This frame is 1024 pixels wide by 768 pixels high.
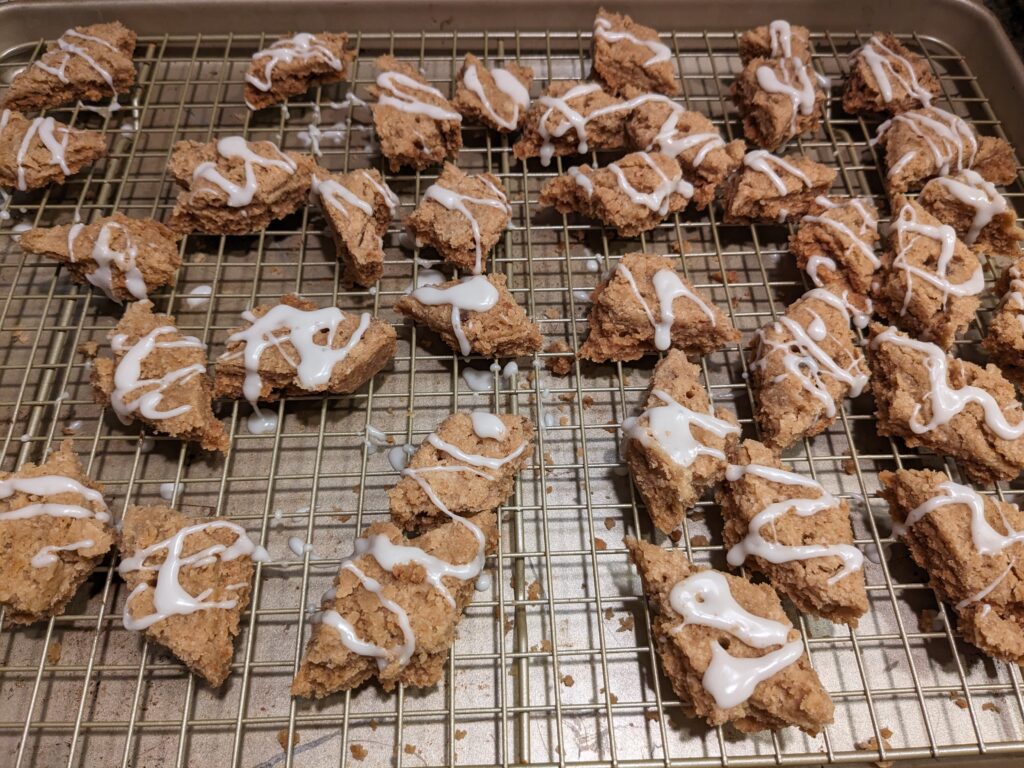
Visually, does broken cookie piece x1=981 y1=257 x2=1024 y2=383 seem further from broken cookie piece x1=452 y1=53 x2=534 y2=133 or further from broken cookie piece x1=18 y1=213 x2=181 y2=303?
broken cookie piece x1=18 y1=213 x2=181 y2=303

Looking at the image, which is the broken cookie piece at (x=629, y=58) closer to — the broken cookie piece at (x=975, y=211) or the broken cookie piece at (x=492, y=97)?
the broken cookie piece at (x=492, y=97)

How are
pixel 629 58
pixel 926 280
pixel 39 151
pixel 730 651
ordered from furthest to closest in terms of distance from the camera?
pixel 629 58 < pixel 39 151 < pixel 926 280 < pixel 730 651

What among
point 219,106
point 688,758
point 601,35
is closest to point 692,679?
point 688,758

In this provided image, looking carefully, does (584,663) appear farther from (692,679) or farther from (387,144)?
(387,144)

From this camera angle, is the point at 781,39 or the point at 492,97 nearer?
the point at 492,97

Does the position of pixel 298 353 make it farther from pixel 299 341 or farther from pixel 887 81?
pixel 887 81

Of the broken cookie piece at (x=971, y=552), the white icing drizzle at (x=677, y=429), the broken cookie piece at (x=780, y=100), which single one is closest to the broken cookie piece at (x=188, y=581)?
the white icing drizzle at (x=677, y=429)

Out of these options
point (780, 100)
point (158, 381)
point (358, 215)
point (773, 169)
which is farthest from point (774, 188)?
point (158, 381)
